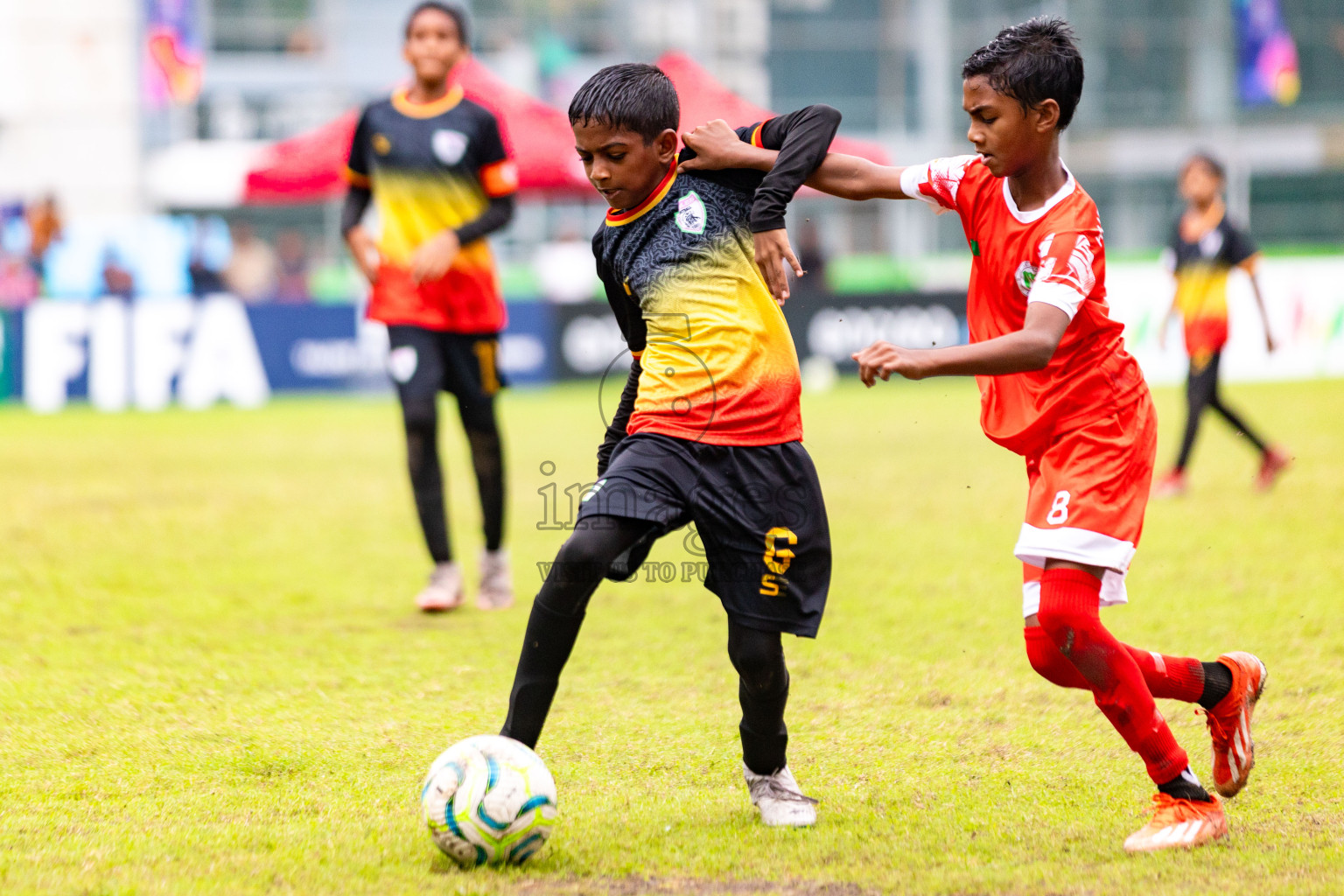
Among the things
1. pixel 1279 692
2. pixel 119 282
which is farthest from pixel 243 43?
pixel 1279 692

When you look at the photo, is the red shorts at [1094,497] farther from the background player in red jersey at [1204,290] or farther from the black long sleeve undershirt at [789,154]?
the background player in red jersey at [1204,290]

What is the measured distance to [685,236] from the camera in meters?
3.63

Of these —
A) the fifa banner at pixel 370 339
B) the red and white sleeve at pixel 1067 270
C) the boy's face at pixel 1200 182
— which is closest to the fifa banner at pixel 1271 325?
the fifa banner at pixel 370 339

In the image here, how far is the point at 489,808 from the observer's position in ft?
10.6

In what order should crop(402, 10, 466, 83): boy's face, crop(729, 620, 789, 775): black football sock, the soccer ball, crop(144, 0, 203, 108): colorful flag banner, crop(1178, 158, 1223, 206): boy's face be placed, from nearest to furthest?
1. the soccer ball
2. crop(729, 620, 789, 775): black football sock
3. crop(402, 10, 466, 83): boy's face
4. crop(1178, 158, 1223, 206): boy's face
5. crop(144, 0, 203, 108): colorful flag banner

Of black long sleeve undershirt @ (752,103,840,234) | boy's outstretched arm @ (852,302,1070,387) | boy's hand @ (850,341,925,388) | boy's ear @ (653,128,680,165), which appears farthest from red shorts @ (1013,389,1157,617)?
boy's ear @ (653,128,680,165)

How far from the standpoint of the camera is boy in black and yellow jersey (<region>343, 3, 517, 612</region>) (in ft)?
20.8

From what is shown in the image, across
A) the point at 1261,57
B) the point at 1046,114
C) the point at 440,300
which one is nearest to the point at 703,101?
the point at 440,300

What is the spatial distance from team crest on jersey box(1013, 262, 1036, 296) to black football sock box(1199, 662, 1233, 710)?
107 centimetres

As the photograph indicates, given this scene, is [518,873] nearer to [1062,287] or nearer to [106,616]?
[1062,287]

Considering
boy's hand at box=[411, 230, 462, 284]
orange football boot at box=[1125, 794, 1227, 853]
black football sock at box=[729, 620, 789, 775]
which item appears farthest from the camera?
boy's hand at box=[411, 230, 462, 284]

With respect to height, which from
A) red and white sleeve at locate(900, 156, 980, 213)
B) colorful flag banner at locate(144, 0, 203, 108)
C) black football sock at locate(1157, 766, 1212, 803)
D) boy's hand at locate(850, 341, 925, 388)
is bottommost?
black football sock at locate(1157, 766, 1212, 803)

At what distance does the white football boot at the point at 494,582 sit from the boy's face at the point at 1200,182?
551 centimetres

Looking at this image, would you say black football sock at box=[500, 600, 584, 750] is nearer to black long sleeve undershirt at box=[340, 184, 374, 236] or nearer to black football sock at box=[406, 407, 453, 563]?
black football sock at box=[406, 407, 453, 563]
